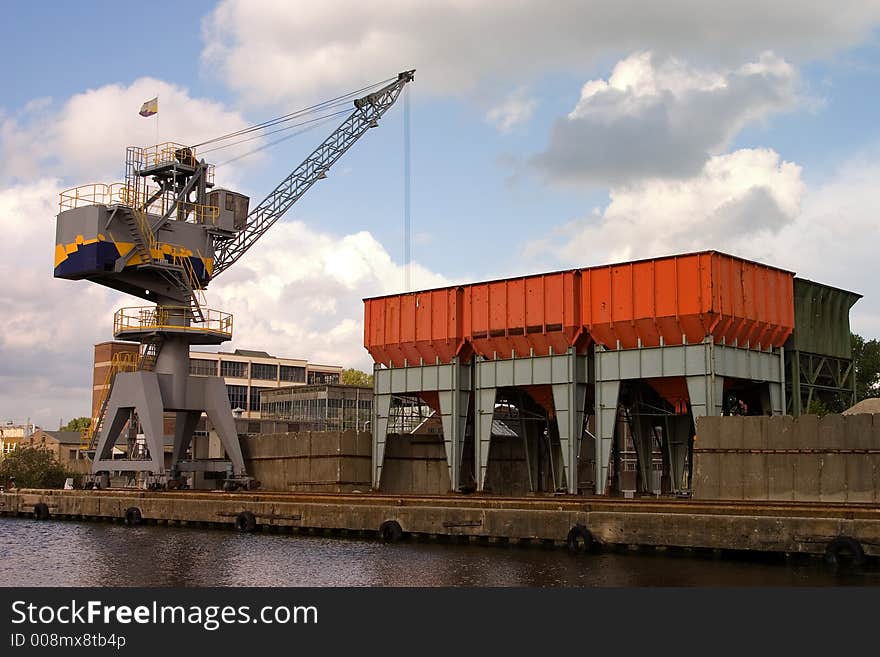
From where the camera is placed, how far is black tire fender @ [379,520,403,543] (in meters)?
38.0

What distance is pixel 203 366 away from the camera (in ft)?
425

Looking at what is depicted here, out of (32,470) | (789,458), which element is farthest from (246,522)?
(32,470)

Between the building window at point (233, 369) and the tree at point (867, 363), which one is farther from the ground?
the building window at point (233, 369)

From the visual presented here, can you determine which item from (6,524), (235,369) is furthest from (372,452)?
(235,369)

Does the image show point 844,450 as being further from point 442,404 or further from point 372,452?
point 372,452

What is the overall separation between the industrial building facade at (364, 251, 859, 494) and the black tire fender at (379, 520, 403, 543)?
34.5ft

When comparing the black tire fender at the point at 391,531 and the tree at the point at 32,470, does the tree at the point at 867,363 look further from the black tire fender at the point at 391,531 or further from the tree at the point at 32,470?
the tree at the point at 32,470

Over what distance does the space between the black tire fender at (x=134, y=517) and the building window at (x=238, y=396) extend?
7990cm

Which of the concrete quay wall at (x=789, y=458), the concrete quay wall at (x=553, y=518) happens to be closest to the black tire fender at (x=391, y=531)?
the concrete quay wall at (x=553, y=518)

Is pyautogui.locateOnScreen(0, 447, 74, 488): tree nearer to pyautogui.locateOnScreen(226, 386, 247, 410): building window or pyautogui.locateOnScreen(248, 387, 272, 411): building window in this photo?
pyautogui.locateOnScreen(226, 386, 247, 410): building window

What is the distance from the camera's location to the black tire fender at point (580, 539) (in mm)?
32719

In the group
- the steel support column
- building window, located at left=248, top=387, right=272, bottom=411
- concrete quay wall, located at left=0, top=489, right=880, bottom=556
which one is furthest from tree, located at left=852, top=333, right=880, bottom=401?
building window, located at left=248, top=387, right=272, bottom=411

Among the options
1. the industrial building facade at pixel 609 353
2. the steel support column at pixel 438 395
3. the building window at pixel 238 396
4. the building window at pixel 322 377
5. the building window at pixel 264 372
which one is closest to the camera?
the industrial building facade at pixel 609 353

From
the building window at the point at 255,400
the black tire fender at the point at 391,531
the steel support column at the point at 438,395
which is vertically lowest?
the black tire fender at the point at 391,531
